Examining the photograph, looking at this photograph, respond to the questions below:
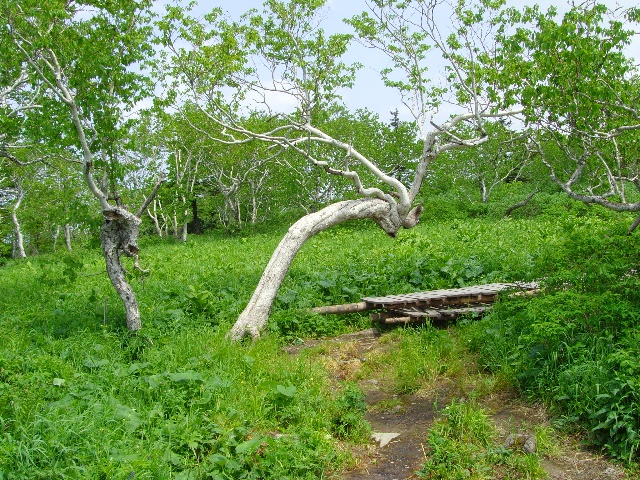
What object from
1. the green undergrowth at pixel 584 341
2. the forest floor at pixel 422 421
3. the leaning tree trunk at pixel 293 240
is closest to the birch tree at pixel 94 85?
the leaning tree trunk at pixel 293 240

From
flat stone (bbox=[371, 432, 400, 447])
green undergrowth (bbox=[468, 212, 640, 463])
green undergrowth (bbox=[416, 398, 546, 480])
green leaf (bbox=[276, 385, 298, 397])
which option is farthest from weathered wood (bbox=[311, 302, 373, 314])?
green undergrowth (bbox=[416, 398, 546, 480])

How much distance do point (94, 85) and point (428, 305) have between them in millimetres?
5678

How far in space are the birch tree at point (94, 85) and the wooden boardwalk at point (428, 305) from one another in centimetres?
324

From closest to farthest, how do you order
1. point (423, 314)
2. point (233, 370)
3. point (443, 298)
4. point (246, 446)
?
point (246, 446)
point (233, 370)
point (423, 314)
point (443, 298)

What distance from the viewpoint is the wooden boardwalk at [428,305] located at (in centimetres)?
826

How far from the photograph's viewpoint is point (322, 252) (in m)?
14.2

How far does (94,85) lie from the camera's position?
7480 millimetres

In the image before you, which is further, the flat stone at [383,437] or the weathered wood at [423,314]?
the weathered wood at [423,314]

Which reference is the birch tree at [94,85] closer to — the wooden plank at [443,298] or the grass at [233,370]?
the grass at [233,370]

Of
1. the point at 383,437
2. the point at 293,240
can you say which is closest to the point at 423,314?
the point at 293,240

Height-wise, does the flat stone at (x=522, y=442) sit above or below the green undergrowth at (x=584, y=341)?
below

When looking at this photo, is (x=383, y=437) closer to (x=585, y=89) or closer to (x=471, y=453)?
(x=471, y=453)

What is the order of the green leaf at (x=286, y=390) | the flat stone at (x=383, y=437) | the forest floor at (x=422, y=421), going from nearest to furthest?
the forest floor at (x=422, y=421) < the flat stone at (x=383, y=437) < the green leaf at (x=286, y=390)

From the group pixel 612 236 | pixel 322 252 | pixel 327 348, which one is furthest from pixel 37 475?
pixel 322 252
